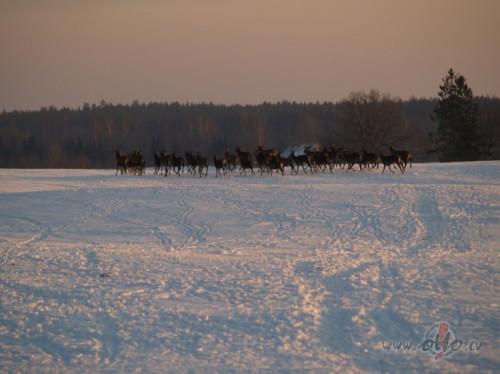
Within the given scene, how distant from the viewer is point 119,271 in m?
12.4

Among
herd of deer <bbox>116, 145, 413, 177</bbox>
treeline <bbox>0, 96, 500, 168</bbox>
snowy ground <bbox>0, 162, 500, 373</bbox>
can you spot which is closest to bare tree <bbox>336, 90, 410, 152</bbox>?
treeline <bbox>0, 96, 500, 168</bbox>

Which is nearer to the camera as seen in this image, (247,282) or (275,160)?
(247,282)

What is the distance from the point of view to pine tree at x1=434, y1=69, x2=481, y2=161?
56938 millimetres

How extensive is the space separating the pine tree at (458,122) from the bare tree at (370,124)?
4217 mm

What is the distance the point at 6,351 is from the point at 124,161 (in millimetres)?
26681

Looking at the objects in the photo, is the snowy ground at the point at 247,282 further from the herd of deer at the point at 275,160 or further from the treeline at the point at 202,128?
the treeline at the point at 202,128

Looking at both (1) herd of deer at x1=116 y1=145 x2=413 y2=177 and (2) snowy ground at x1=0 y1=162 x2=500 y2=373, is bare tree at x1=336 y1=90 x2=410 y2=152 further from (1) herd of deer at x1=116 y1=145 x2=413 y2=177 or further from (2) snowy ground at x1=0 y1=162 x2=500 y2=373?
(2) snowy ground at x1=0 y1=162 x2=500 y2=373

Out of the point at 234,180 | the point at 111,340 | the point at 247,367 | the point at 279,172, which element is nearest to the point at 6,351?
the point at 111,340

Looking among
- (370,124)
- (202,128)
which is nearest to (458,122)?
(370,124)

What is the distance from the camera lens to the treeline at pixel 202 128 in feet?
198

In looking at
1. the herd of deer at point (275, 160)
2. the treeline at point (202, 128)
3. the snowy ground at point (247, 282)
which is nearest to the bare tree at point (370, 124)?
the treeline at point (202, 128)

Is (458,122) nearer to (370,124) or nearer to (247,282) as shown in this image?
(370,124)

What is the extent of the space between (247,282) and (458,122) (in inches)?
2002

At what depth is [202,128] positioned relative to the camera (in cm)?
12731
